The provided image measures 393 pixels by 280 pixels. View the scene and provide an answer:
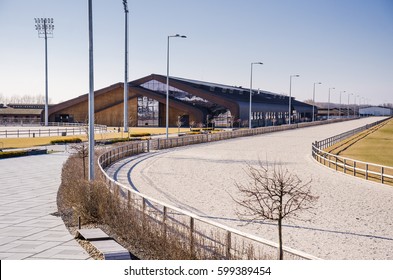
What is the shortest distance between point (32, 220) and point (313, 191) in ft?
35.5

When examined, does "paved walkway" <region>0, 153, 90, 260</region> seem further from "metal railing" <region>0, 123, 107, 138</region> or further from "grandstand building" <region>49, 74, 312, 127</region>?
"grandstand building" <region>49, 74, 312, 127</region>

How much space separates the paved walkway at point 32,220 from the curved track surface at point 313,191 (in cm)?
361

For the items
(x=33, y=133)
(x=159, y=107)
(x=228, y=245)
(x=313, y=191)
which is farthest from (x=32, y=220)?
(x=159, y=107)

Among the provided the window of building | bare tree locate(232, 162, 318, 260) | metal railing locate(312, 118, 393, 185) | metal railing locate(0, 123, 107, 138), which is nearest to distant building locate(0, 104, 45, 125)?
the window of building

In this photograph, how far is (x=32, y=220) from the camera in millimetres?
12484

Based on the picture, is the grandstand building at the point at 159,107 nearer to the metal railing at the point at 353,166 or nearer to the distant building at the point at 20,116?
the distant building at the point at 20,116

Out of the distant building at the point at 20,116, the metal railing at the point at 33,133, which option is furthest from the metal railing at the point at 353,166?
the distant building at the point at 20,116

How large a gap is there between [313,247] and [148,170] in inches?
572

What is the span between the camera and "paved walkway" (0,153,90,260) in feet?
30.9

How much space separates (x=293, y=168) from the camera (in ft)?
84.1

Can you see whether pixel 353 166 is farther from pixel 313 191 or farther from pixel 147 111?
pixel 147 111

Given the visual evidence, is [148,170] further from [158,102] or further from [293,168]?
[158,102]

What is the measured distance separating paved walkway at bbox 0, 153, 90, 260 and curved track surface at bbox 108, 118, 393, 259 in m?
3.61

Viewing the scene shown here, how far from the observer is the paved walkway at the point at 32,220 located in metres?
9.43
